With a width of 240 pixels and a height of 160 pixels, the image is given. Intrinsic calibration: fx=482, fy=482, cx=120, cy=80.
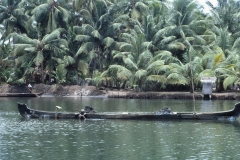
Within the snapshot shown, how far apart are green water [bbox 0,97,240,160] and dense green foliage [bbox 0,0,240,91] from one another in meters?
18.6

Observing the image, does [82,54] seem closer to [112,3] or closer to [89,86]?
[89,86]

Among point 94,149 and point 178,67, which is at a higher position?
point 178,67

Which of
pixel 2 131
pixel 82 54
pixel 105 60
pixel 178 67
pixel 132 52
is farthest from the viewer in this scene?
pixel 105 60

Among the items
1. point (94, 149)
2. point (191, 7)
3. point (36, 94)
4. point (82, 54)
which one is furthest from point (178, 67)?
point (94, 149)

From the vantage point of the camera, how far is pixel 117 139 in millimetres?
22375

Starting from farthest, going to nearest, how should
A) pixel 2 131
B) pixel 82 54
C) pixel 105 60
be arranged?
pixel 105 60, pixel 82 54, pixel 2 131

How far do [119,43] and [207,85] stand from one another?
1250 centimetres

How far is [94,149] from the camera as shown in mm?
19844

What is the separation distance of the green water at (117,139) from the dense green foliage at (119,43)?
18643 mm

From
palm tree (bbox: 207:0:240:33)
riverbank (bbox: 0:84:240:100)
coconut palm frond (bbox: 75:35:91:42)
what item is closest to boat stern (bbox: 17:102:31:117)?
riverbank (bbox: 0:84:240:100)

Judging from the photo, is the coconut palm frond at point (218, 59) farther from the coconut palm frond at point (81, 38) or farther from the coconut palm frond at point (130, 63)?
the coconut palm frond at point (81, 38)

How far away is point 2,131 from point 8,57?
3242 cm

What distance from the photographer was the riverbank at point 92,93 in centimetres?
4481

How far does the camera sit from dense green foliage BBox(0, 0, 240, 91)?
46812 millimetres
